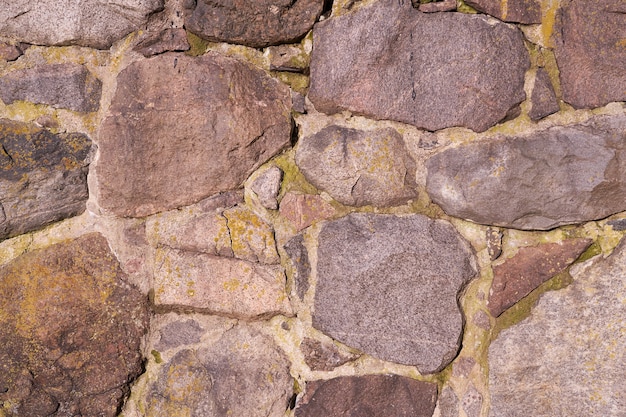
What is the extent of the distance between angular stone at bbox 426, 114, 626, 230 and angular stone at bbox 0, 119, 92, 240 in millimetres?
793

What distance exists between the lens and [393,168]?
133 centimetres

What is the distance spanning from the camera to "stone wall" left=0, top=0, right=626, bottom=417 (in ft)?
4.22

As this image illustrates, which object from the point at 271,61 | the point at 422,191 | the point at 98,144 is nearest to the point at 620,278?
the point at 422,191

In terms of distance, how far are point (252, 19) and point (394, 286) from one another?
64cm

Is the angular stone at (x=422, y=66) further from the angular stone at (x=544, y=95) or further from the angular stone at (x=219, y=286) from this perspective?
the angular stone at (x=219, y=286)

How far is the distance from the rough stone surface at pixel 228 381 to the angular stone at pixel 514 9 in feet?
2.76

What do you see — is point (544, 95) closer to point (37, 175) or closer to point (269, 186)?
point (269, 186)

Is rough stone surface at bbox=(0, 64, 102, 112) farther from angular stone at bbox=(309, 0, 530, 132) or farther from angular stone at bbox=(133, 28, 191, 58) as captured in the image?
angular stone at bbox=(309, 0, 530, 132)

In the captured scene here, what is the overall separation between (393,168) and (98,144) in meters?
0.63

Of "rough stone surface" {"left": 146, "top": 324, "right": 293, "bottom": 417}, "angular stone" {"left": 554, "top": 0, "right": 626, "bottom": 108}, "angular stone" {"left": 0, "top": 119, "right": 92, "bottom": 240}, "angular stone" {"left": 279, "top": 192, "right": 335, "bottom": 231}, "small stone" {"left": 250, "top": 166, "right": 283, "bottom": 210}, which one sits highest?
"angular stone" {"left": 554, "top": 0, "right": 626, "bottom": 108}

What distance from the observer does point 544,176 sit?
1270mm

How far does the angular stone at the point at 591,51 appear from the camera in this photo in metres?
1.25

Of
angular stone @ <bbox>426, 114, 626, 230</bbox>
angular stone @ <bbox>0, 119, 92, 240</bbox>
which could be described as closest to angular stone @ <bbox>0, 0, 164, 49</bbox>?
angular stone @ <bbox>0, 119, 92, 240</bbox>

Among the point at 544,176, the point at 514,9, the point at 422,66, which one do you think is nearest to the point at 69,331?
the point at 422,66
